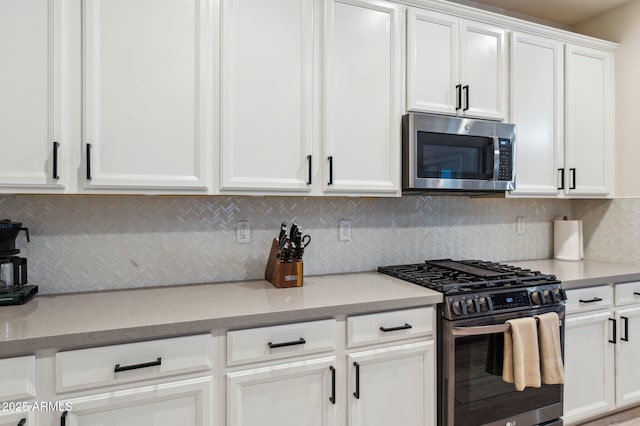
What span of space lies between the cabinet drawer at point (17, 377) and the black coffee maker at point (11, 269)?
474 mm

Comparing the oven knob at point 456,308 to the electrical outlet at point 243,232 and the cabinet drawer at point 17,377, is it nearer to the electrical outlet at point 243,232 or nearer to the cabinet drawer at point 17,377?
the electrical outlet at point 243,232

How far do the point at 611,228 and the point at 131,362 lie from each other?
3.26m

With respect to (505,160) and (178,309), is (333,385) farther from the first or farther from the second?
(505,160)

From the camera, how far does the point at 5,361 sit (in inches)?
47.0

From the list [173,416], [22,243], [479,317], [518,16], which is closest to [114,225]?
[22,243]

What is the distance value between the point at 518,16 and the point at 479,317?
2.42 m

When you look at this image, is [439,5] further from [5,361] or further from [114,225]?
[5,361]

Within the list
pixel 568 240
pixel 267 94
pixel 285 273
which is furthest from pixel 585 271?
pixel 267 94

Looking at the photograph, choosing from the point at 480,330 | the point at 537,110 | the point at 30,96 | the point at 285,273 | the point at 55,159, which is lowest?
the point at 480,330

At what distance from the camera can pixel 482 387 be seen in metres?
1.88

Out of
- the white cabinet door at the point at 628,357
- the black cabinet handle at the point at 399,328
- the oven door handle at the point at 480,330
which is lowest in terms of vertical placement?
the white cabinet door at the point at 628,357

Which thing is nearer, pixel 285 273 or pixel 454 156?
pixel 285 273

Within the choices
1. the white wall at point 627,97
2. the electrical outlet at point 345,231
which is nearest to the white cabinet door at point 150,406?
the electrical outlet at point 345,231

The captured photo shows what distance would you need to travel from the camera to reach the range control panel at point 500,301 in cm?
179
